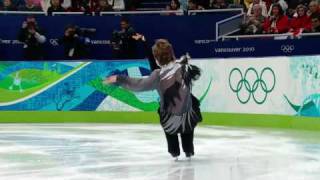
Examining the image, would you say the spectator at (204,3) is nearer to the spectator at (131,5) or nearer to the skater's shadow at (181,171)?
the spectator at (131,5)

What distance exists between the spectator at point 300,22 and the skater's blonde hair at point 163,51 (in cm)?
684

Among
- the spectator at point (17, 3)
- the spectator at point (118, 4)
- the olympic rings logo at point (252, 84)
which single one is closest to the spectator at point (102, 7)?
the spectator at point (118, 4)

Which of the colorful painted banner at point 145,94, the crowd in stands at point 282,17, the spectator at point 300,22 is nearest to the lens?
the colorful painted banner at point 145,94

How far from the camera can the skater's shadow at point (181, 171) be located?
5570 millimetres

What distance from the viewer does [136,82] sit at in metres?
6.47

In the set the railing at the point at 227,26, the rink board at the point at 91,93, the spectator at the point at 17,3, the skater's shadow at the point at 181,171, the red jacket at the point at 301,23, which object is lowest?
the rink board at the point at 91,93

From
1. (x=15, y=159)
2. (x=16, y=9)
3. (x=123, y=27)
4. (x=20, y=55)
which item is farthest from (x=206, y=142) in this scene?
(x=16, y=9)

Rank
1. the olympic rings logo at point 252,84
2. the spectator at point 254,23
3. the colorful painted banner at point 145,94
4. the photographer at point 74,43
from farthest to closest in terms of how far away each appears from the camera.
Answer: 1. the spectator at point 254,23
2. the photographer at point 74,43
3. the olympic rings logo at point 252,84
4. the colorful painted banner at point 145,94

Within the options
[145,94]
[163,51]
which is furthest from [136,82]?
[145,94]

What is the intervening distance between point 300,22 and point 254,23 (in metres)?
1.06

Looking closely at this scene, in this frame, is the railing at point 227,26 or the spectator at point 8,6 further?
the spectator at point 8,6

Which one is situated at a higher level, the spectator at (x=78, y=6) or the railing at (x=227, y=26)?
the spectator at (x=78, y=6)

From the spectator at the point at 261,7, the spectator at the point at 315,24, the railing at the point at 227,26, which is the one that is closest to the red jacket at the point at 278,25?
the spectator at the point at 261,7

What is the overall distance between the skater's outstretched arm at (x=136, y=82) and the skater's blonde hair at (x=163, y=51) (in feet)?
0.45
